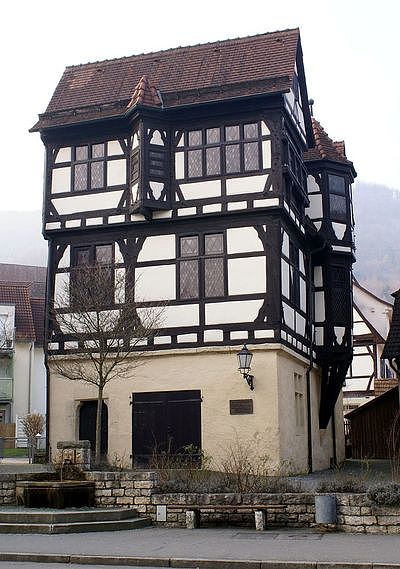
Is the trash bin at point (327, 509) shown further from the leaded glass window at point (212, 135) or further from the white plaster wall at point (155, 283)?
the leaded glass window at point (212, 135)

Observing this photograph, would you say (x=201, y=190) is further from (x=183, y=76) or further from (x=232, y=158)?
(x=183, y=76)

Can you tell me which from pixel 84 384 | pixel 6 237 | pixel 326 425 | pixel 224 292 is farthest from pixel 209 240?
pixel 6 237

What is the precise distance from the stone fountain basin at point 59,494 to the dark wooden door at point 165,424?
257 inches

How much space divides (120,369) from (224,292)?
12.7 ft

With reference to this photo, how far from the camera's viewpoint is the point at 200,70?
2766cm

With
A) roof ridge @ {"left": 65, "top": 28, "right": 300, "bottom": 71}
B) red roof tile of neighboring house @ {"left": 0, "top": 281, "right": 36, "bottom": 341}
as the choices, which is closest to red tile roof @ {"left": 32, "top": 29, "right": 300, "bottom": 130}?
roof ridge @ {"left": 65, "top": 28, "right": 300, "bottom": 71}

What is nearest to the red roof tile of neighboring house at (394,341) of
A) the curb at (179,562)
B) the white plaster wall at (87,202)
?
the white plaster wall at (87,202)

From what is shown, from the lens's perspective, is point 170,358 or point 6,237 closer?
point 170,358

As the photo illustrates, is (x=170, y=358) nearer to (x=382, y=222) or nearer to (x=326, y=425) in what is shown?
(x=326, y=425)

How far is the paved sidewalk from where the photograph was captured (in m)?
12.9

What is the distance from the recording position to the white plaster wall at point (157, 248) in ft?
85.3

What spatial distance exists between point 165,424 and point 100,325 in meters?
3.78

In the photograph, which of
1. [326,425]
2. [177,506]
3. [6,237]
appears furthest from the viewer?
[6,237]

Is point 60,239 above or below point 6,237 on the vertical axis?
below
